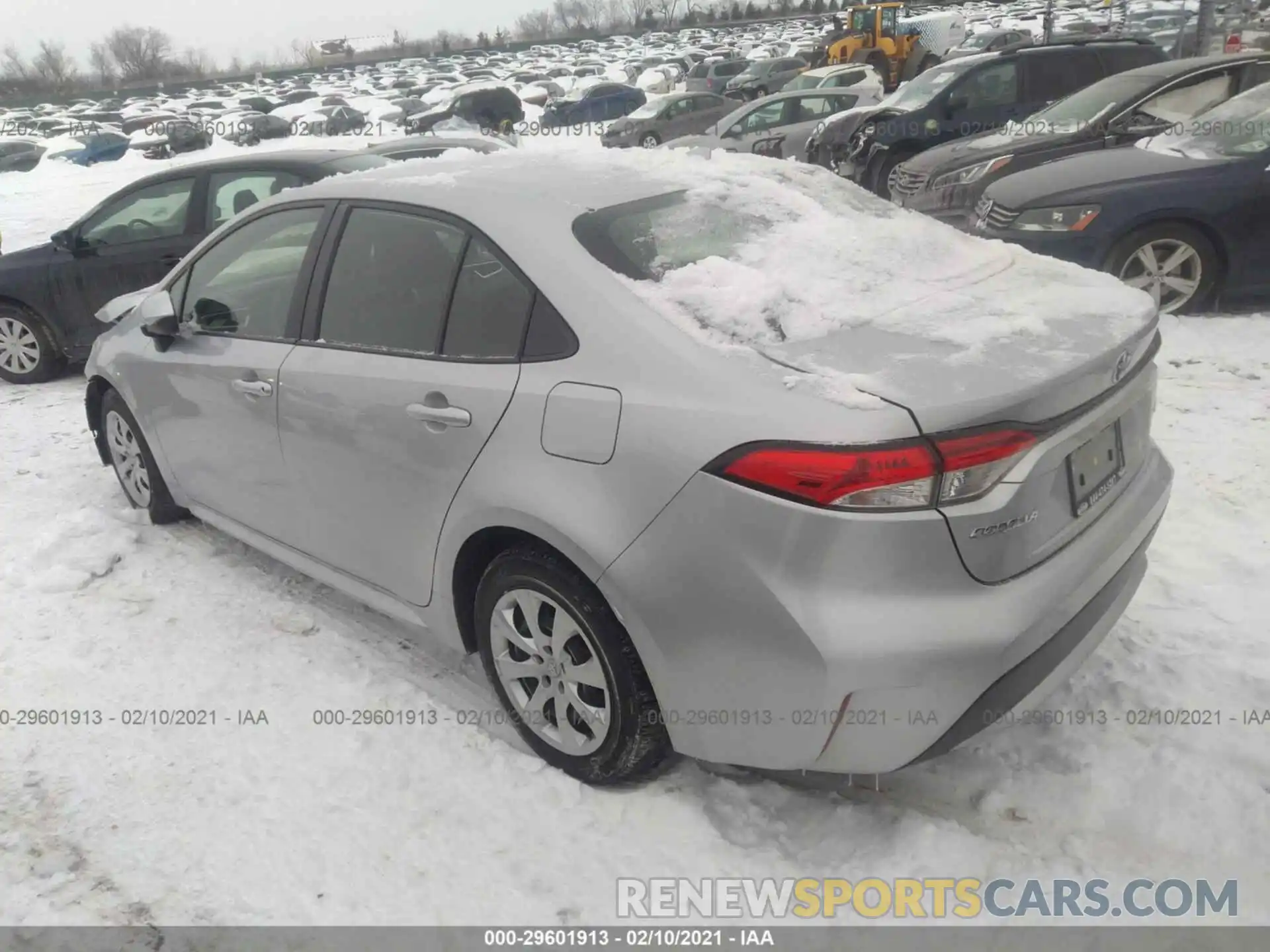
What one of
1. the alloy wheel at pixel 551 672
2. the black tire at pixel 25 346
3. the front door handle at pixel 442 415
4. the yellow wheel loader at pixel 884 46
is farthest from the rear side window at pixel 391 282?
the yellow wheel loader at pixel 884 46

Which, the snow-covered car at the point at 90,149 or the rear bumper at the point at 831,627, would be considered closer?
the rear bumper at the point at 831,627

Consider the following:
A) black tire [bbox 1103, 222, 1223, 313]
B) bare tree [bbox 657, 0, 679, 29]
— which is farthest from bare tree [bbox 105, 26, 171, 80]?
black tire [bbox 1103, 222, 1223, 313]

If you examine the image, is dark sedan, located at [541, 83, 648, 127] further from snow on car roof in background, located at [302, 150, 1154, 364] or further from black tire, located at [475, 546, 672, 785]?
black tire, located at [475, 546, 672, 785]

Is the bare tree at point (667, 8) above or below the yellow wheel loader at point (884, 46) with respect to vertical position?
above

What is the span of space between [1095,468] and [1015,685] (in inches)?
23.2

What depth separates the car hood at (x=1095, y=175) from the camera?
589 cm

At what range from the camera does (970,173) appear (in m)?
8.21

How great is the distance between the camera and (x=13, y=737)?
310 cm

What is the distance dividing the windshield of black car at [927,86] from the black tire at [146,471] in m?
9.51

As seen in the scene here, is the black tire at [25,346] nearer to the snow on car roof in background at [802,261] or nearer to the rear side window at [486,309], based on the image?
the snow on car roof in background at [802,261]

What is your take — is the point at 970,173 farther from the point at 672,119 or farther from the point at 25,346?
the point at 672,119

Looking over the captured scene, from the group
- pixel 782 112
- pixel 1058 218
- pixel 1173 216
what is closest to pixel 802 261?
pixel 1058 218

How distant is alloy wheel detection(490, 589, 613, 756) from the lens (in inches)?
98.2

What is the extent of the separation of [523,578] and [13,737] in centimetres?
196
